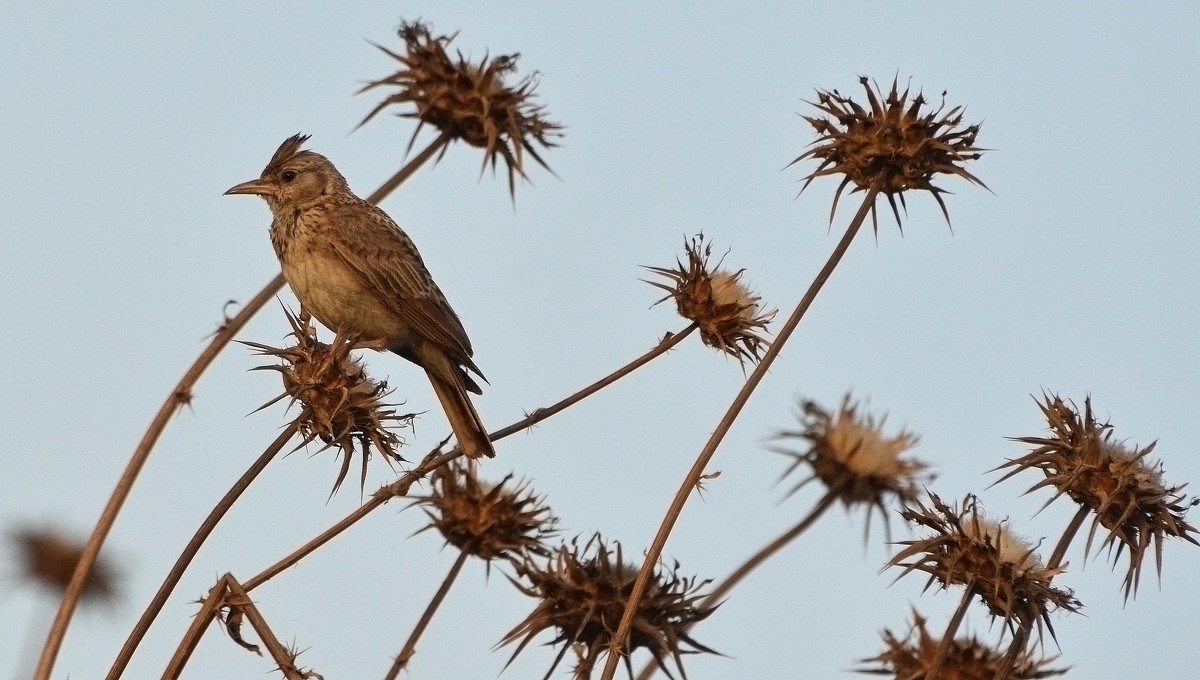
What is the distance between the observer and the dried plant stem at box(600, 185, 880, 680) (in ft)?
16.8

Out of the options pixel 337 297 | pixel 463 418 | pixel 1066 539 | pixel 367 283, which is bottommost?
pixel 1066 539

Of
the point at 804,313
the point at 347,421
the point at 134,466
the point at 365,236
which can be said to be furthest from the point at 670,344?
the point at 365,236

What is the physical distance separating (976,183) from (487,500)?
272 centimetres

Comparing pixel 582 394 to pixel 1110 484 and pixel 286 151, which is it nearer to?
pixel 1110 484

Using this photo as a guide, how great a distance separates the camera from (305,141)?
9328 millimetres

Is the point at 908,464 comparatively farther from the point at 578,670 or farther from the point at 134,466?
the point at 134,466

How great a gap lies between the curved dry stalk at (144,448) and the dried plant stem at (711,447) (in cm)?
214

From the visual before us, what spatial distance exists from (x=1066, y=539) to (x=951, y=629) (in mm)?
685

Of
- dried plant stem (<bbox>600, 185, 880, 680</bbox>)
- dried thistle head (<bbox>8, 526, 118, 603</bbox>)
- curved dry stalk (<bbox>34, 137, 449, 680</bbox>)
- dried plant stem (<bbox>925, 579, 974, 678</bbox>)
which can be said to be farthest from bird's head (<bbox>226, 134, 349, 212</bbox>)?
dried plant stem (<bbox>925, 579, 974, 678</bbox>)

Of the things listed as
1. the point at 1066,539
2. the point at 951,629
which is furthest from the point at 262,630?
the point at 1066,539

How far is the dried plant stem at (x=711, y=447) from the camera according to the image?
511 cm

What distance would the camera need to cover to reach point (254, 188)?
906 cm

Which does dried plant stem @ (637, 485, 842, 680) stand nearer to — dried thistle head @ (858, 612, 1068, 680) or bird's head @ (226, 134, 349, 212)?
dried thistle head @ (858, 612, 1068, 680)

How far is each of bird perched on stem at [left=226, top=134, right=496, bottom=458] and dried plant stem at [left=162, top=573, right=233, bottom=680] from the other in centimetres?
288
